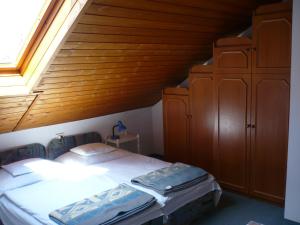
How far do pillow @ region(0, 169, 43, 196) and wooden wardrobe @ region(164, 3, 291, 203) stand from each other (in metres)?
2.06

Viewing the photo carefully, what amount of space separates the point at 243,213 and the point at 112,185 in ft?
4.58

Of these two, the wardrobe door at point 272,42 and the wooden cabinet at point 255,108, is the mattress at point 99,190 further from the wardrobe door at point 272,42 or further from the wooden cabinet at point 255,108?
the wardrobe door at point 272,42

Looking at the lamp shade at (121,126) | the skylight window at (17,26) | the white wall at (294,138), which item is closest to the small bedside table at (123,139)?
the lamp shade at (121,126)

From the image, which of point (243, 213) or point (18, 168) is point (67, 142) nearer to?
point (18, 168)

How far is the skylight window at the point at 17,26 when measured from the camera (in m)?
2.52

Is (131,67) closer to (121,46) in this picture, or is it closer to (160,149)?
(121,46)

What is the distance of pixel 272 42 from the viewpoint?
10.7 feet

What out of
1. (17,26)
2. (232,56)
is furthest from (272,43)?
(17,26)

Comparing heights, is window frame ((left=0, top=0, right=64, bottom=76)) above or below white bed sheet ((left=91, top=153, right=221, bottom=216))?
above

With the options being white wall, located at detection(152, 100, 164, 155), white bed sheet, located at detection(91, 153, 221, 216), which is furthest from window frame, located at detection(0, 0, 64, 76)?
white wall, located at detection(152, 100, 164, 155)

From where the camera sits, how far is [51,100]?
3395 millimetres

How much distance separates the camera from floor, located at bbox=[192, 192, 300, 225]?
10.4 ft

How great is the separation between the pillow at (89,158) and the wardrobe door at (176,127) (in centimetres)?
86

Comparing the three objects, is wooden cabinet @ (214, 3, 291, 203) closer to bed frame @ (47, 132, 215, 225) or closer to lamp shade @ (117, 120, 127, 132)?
bed frame @ (47, 132, 215, 225)
